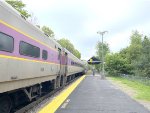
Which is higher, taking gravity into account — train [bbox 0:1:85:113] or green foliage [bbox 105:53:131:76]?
green foliage [bbox 105:53:131:76]

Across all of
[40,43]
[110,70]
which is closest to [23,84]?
[40,43]

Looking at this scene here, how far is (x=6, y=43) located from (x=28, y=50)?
8.54 ft

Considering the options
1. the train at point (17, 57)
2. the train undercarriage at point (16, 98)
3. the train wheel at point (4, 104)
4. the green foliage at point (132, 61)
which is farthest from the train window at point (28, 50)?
the green foliage at point (132, 61)

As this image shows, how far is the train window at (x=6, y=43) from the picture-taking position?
31.1 ft

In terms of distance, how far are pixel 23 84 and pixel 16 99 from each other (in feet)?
4.64

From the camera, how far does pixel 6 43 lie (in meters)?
9.80

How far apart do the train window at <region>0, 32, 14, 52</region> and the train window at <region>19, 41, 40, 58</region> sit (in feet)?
3.26

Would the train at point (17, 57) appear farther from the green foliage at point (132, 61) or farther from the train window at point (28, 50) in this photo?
the green foliage at point (132, 61)

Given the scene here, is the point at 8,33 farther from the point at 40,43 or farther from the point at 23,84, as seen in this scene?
the point at 40,43

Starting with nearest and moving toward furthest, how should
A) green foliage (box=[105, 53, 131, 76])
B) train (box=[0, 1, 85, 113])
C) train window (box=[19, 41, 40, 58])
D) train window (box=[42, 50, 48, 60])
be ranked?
train (box=[0, 1, 85, 113]) → train window (box=[19, 41, 40, 58]) → train window (box=[42, 50, 48, 60]) → green foliage (box=[105, 53, 131, 76])

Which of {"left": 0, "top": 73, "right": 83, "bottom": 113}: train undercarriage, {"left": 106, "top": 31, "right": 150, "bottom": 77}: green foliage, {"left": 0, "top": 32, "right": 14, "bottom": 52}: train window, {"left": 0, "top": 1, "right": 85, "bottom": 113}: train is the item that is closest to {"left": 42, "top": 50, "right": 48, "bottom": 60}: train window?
{"left": 0, "top": 1, "right": 85, "bottom": 113}: train

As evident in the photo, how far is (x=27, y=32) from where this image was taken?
40.6 ft

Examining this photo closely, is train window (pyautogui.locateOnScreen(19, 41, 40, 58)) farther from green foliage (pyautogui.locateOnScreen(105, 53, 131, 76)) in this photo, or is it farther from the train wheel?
green foliage (pyautogui.locateOnScreen(105, 53, 131, 76))

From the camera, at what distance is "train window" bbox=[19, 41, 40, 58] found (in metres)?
11.5
